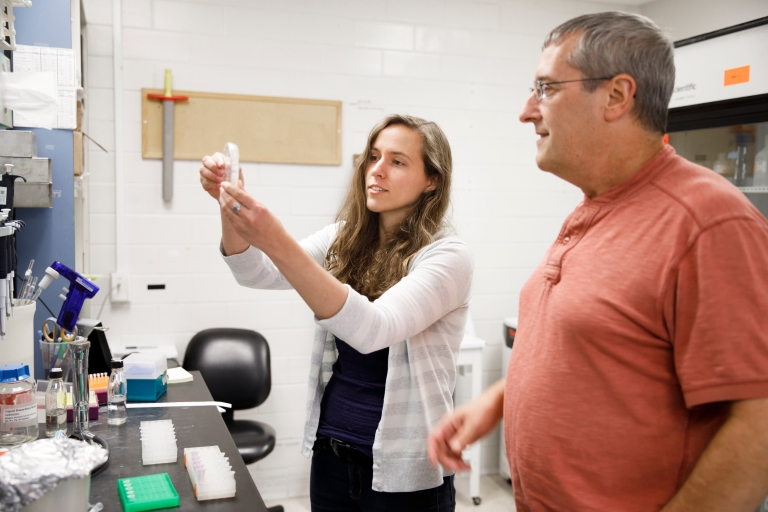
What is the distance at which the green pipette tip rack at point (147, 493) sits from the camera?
1.14 m

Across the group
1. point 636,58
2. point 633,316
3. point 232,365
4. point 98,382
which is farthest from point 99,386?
point 636,58

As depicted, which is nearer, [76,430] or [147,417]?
[76,430]

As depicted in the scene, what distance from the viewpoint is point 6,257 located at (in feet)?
4.84

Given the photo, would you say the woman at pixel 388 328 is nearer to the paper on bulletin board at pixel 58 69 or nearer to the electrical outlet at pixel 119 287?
the paper on bulletin board at pixel 58 69

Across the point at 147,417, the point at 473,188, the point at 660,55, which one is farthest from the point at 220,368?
the point at 660,55

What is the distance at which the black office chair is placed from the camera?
119 inches

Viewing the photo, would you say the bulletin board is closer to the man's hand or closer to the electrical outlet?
the electrical outlet

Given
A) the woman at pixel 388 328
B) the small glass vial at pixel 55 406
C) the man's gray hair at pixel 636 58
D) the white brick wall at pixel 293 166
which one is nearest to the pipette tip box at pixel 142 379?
the small glass vial at pixel 55 406

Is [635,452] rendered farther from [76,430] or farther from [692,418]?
[76,430]

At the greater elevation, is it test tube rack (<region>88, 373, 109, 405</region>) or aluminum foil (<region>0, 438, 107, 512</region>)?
aluminum foil (<region>0, 438, 107, 512</region>)

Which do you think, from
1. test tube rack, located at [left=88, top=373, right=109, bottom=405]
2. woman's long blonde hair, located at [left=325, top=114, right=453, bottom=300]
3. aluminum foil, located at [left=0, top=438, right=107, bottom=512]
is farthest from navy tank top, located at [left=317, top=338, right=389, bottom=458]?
aluminum foil, located at [left=0, top=438, right=107, bottom=512]

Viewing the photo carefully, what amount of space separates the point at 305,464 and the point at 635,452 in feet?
8.77

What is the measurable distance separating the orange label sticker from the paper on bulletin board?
2.80 m

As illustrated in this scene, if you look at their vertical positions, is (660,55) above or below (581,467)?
above
